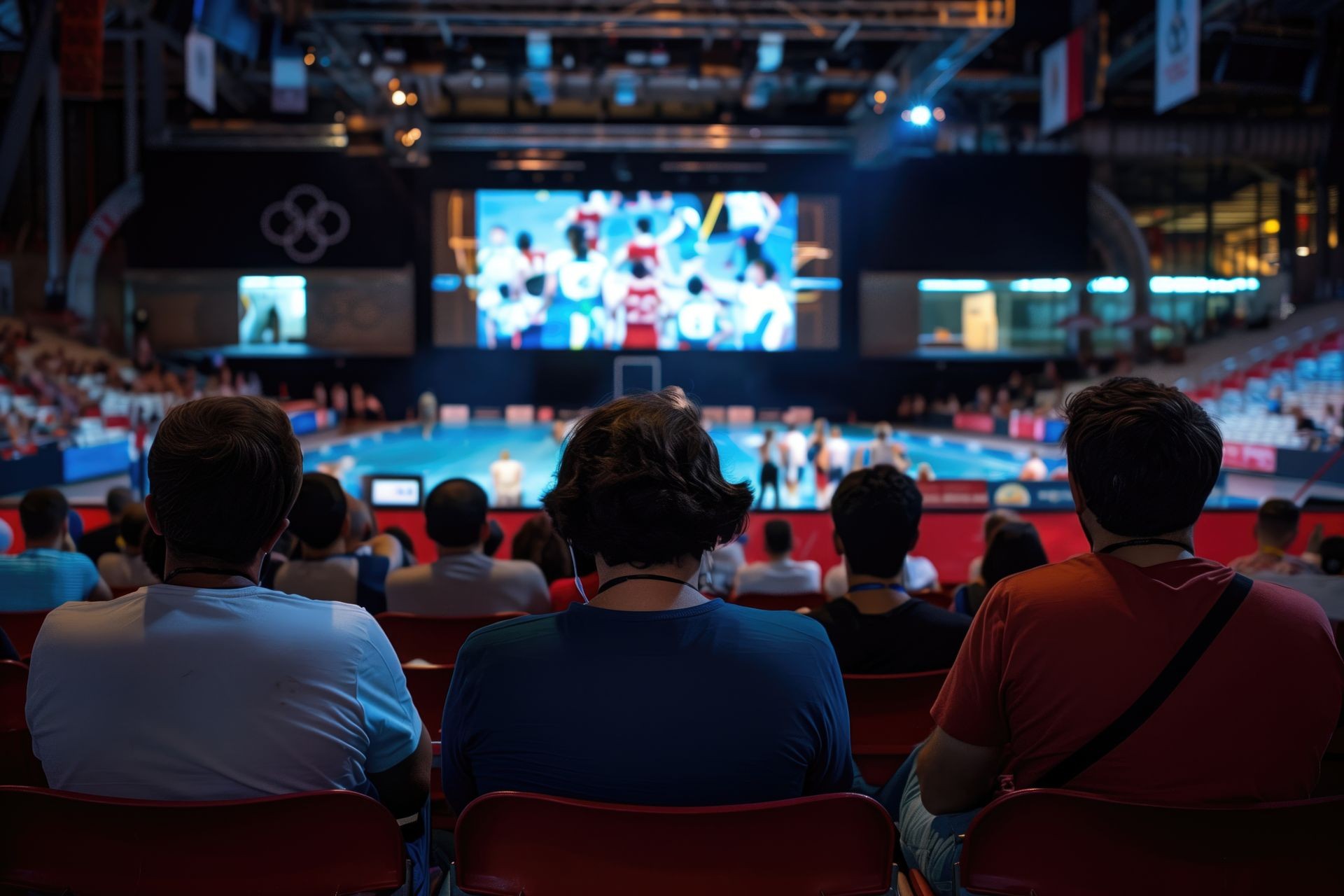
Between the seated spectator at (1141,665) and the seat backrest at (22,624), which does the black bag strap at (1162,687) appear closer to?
the seated spectator at (1141,665)

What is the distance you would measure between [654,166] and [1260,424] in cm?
1132

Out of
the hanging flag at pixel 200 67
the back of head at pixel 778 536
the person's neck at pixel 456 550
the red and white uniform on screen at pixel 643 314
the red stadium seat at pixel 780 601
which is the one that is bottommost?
the red stadium seat at pixel 780 601

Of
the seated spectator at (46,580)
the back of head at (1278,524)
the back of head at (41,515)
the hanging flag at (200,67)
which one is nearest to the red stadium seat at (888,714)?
the back of head at (1278,524)

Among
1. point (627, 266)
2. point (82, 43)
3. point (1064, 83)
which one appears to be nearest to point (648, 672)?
point (82, 43)

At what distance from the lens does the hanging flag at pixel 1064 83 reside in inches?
492

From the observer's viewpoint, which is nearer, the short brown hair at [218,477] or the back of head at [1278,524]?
the short brown hair at [218,477]

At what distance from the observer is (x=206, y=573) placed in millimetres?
1635

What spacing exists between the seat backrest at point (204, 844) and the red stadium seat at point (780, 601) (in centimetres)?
223

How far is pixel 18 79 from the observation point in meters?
14.3

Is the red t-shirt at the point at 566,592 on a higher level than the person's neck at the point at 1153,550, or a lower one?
lower

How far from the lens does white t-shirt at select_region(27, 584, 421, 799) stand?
152cm

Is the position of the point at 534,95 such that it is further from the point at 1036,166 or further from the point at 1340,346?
the point at 1340,346

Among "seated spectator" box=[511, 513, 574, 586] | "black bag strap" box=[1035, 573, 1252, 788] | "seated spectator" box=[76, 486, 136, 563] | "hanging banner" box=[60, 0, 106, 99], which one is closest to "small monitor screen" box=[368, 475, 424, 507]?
"seated spectator" box=[76, 486, 136, 563]

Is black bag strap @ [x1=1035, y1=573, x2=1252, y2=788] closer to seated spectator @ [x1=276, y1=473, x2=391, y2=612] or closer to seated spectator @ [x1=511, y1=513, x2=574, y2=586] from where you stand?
seated spectator @ [x1=276, y1=473, x2=391, y2=612]
